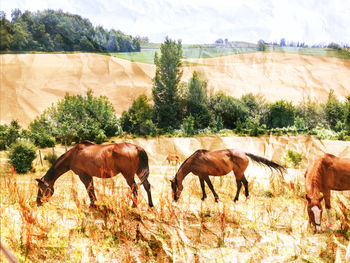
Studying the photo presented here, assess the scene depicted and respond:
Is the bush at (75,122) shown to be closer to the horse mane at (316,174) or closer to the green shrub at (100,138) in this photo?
the green shrub at (100,138)

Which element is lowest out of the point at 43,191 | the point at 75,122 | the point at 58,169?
the point at 43,191

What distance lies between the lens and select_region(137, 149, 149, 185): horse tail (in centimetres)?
290

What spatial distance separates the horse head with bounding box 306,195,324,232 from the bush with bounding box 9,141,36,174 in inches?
105

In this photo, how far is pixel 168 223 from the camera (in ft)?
9.02

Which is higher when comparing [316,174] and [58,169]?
[316,174]

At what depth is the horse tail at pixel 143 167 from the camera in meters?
2.90

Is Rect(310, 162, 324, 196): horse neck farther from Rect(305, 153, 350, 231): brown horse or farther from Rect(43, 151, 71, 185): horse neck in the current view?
Rect(43, 151, 71, 185): horse neck

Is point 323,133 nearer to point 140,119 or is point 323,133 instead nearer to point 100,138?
point 140,119

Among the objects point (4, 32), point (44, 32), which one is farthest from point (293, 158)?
point (4, 32)

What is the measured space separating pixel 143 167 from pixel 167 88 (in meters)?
0.84

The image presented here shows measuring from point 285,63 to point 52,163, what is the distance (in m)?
2.65

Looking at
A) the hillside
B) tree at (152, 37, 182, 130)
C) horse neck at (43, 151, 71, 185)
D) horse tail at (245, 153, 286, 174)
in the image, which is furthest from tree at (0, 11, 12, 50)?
horse tail at (245, 153, 286, 174)

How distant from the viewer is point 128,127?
3.06 metres

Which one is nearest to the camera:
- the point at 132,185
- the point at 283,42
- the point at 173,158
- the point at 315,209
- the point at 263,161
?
the point at 315,209
